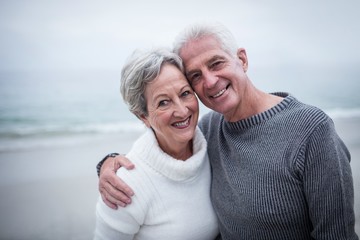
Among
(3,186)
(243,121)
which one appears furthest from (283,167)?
(3,186)

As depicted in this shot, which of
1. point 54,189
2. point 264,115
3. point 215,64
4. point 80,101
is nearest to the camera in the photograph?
point 264,115

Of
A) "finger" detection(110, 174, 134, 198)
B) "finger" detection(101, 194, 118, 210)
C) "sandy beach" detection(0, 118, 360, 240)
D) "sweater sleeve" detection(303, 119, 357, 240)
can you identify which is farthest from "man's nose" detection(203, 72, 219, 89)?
"sandy beach" detection(0, 118, 360, 240)

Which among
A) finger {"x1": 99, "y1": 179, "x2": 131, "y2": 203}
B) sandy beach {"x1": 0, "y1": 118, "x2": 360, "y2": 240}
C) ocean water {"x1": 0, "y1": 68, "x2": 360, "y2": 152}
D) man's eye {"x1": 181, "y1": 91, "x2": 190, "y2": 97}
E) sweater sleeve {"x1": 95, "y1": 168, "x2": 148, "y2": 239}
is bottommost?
ocean water {"x1": 0, "y1": 68, "x2": 360, "y2": 152}

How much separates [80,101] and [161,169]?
1459cm

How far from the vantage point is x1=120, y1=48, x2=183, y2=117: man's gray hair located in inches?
65.6

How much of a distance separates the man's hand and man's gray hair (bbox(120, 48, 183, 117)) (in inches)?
15.3

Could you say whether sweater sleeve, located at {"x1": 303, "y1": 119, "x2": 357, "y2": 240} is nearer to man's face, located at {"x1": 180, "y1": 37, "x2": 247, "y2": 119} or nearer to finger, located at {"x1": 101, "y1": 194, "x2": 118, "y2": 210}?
man's face, located at {"x1": 180, "y1": 37, "x2": 247, "y2": 119}

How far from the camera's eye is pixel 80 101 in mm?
15312

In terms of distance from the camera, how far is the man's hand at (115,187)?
1657 mm

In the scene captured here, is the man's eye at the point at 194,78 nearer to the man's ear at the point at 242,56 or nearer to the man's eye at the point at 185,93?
the man's eye at the point at 185,93

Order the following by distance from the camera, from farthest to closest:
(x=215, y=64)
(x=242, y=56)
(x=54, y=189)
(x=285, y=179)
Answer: (x=54, y=189) < (x=242, y=56) < (x=215, y=64) < (x=285, y=179)

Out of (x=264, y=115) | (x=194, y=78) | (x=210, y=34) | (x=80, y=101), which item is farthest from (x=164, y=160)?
(x=80, y=101)

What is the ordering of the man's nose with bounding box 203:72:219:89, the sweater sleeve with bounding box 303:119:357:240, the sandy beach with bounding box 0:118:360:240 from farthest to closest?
the sandy beach with bounding box 0:118:360:240, the man's nose with bounding box 203:72:219:89, the sweater sleeve with bounding box 303:119:357:240

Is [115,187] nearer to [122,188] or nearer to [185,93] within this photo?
[122,188]
